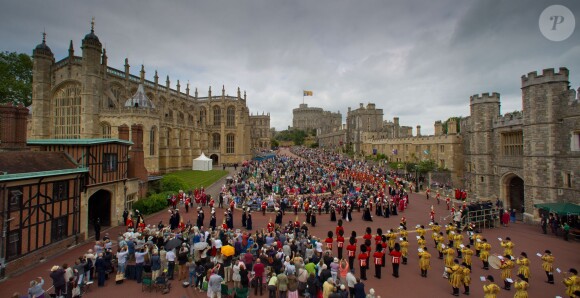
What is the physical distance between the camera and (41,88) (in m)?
33.5

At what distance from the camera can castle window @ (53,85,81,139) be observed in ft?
113

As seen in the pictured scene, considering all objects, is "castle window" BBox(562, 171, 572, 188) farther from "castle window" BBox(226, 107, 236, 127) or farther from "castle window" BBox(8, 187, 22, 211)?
"castle window" BBox(226, 107, 236, 127)

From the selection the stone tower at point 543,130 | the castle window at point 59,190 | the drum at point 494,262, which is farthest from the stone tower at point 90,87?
the stone tower at point 543,130

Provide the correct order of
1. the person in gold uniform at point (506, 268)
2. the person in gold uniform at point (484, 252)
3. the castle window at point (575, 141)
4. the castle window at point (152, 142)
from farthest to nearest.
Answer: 1. the castle window at point (152, 142)
2. the castle window at point (575, 141)
3. the person in gold uniform at point (484, 252)
4. the person in gold uniform at point (506, 268)

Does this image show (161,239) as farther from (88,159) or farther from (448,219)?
(448,219)

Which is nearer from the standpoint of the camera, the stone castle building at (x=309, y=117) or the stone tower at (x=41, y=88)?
the stone tower at (x=41, y=88)

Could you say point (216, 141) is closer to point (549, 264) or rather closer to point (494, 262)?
point (494, 262)

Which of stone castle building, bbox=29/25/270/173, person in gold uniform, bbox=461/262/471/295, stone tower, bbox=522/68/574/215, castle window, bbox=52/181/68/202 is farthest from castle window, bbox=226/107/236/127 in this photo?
person in gold uniform, bbox=461/262/471/295

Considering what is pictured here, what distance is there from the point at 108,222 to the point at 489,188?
3112 centimetres

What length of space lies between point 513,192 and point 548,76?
10376 millimetres

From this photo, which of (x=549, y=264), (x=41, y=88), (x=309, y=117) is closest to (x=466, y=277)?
(x=549, y=264)

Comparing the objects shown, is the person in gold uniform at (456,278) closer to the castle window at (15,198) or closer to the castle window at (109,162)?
the castle window at (15,198)

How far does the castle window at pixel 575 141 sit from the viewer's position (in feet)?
60.3

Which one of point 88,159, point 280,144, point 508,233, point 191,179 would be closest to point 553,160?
point 508,233
